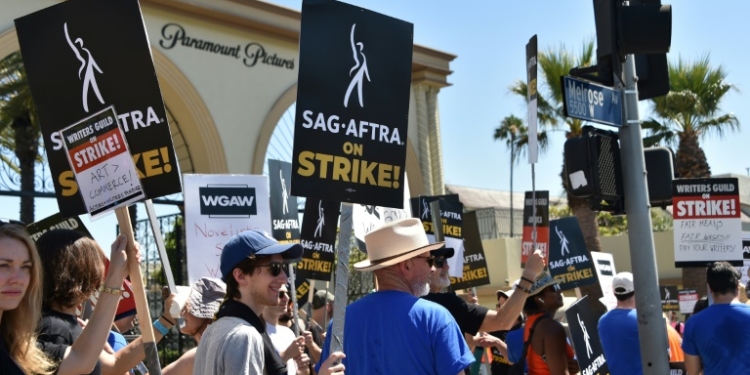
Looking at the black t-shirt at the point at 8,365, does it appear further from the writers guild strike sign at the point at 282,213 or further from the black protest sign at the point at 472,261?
the black protest sign at the point at 472,261

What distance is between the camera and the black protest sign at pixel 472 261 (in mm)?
11253

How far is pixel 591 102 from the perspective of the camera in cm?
646

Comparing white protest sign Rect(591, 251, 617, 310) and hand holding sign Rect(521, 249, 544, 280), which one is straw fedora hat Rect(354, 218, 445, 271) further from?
white protest sign Rect(591, 251, 617, 310)

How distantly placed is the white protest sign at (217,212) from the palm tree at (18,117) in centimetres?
808

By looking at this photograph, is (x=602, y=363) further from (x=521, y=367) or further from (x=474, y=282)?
(x=474, y=282)

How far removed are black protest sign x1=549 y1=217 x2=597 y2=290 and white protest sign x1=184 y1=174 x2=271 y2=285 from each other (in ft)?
15.3

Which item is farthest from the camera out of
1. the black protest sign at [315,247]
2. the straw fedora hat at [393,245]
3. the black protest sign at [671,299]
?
the black protest sign at [671,299]

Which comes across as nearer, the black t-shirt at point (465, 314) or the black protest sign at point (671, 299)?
the black t-shirt at point (465, 314)

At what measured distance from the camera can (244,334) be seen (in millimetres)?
3877

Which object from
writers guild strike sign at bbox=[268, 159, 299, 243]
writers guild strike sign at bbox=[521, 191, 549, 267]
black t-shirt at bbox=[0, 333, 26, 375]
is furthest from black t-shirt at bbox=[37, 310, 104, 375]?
writers guild strike sign at bbox=[521, 191, 549, 267]

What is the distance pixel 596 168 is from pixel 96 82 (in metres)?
3.41

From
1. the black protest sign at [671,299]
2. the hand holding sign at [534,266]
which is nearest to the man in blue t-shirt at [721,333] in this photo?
the hand holding sign at [534,266]

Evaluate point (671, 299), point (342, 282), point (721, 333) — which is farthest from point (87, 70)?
point (671, 299)

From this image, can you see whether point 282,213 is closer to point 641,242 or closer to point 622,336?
point 622,336
